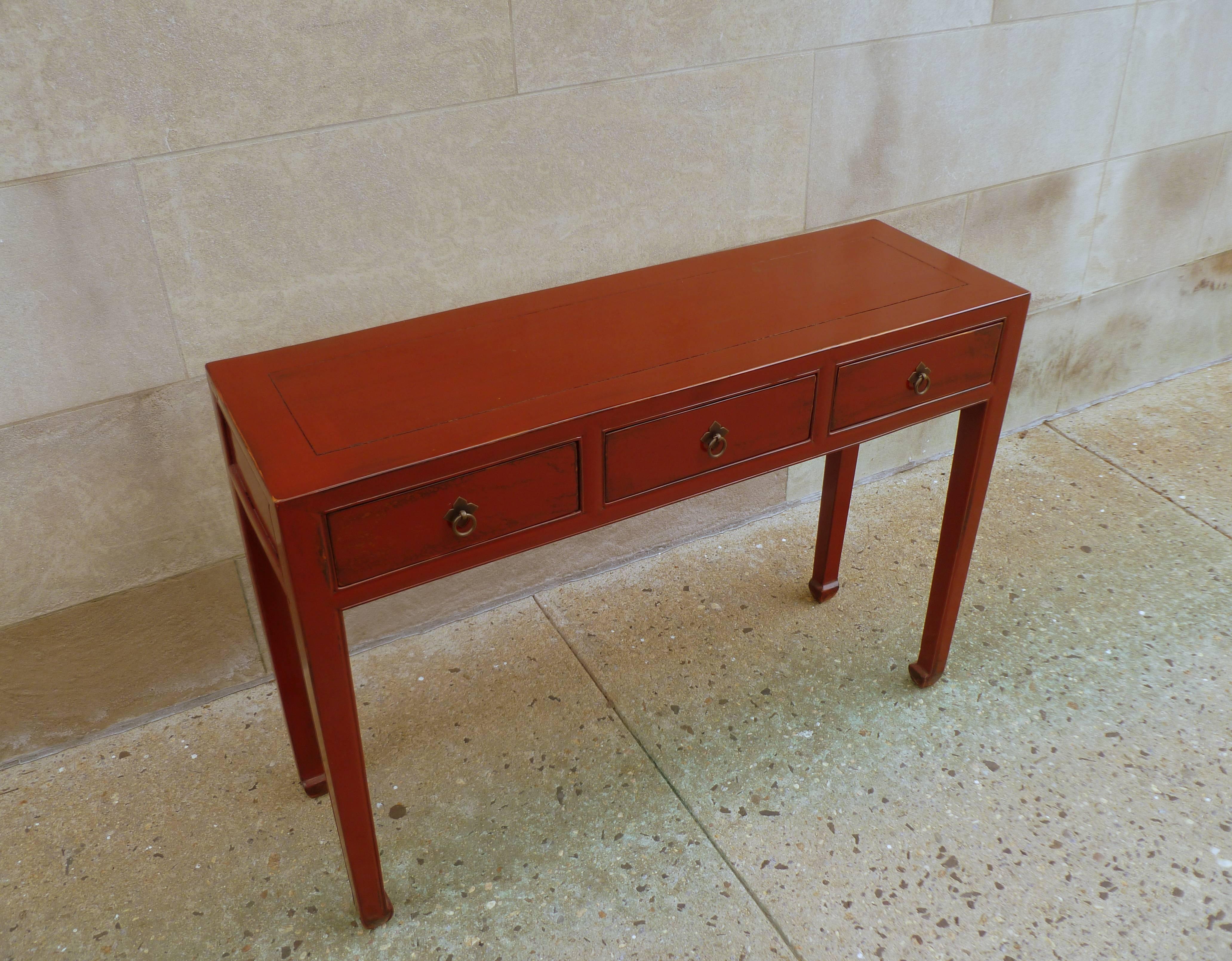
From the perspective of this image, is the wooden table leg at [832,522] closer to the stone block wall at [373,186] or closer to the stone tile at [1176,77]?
the stone block wall at [373,186]

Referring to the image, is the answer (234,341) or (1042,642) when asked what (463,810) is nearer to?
(234,341)

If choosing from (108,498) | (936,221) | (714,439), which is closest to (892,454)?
(936,221)

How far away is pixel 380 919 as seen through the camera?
71.1 inches

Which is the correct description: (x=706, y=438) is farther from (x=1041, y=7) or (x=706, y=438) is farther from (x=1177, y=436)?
(x=1177, y=436)

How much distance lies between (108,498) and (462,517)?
92 centimetres

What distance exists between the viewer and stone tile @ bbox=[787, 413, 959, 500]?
2848 mm

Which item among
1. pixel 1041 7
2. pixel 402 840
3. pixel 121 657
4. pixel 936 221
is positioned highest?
pixel 1041 7

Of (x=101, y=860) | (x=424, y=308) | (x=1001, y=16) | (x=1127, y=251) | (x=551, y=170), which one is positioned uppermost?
(x=1001, y=16)

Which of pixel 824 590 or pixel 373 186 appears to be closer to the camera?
pixel 373 186

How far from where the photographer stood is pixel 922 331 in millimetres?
1753

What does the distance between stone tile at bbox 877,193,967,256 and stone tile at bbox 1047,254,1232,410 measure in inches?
20.4

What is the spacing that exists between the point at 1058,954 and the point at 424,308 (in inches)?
65.3

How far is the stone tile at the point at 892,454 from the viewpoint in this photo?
2.85 m

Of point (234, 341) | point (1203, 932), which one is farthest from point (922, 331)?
point (234, 341)
